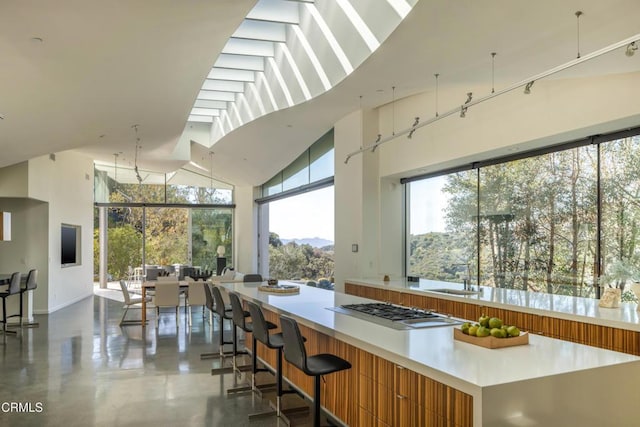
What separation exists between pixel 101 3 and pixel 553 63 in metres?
3.83

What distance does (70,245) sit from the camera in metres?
11.1

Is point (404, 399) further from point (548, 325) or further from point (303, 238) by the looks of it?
point (303, 238)

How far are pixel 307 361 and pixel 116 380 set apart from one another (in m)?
2.84

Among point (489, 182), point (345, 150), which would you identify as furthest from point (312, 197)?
point (489, 182)

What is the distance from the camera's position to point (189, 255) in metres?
14.7

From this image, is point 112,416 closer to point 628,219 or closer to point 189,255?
point 628,219

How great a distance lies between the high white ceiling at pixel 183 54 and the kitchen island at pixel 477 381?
92.0 inches

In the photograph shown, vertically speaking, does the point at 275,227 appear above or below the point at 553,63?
below

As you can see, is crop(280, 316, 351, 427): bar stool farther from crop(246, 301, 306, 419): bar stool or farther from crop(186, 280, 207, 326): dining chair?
crop(186, 280, 207, 326): dining chair

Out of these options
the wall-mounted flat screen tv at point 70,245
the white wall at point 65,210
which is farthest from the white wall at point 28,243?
the wall-mounted flat screen tv at point 70,245

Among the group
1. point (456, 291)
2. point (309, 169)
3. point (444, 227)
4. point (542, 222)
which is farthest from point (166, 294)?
point (542, 222)

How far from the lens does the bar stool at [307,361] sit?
9.89 feet

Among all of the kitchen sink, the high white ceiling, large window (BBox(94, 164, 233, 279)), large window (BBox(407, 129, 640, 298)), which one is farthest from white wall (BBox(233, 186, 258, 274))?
the kitchen sink

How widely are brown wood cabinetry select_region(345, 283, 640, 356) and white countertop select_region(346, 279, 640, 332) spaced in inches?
1.6
